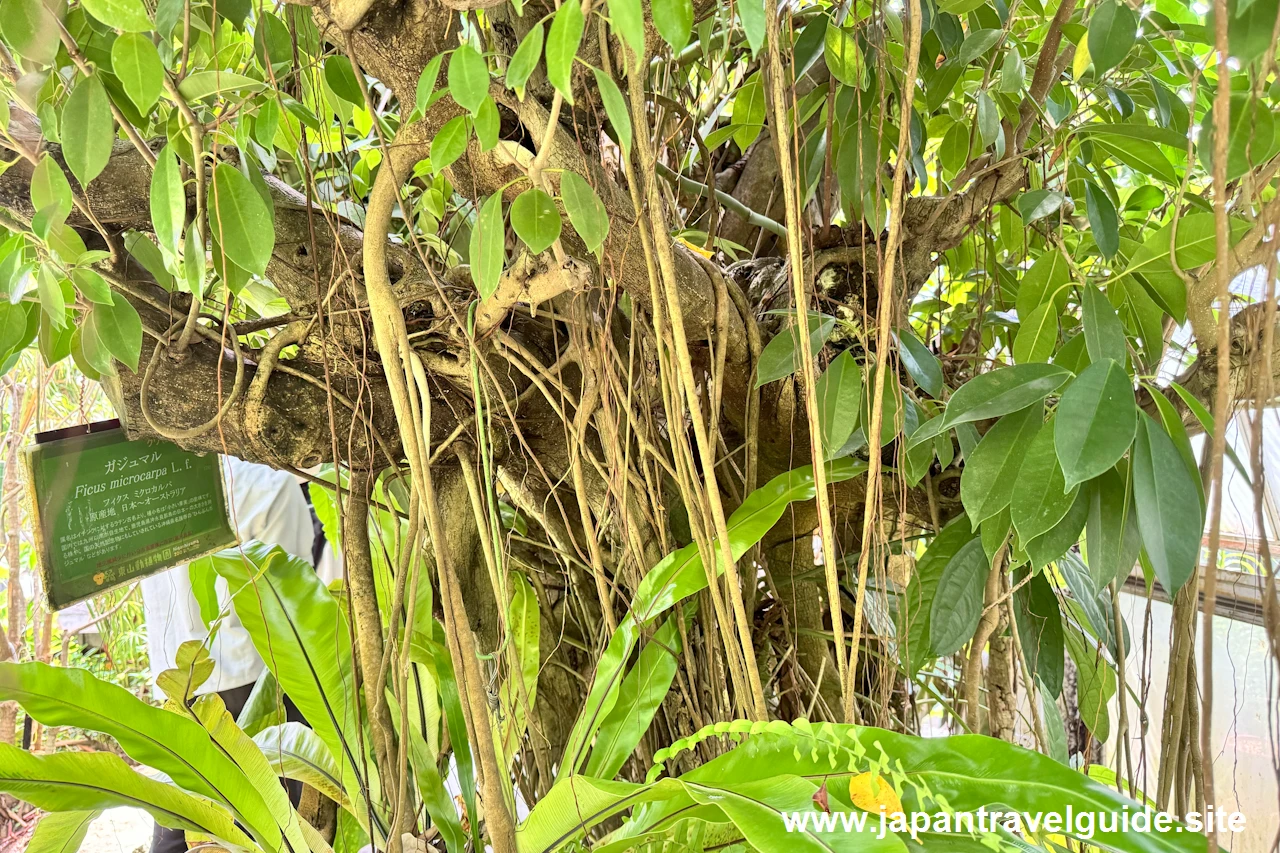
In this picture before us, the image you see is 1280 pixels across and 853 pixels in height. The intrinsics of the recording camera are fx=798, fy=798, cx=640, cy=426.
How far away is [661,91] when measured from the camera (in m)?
0.92

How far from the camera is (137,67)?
51 cm

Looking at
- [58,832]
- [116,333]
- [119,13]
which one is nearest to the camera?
[119,13]

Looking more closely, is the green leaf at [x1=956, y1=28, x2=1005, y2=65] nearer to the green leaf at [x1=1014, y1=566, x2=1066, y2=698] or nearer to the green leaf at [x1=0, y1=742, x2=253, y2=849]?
the green leaf at [x1=1014, y1=566, x2=1066, y2=698]

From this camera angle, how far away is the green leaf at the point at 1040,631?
0.83 m

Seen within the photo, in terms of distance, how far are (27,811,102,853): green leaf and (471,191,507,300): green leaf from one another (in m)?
0.70

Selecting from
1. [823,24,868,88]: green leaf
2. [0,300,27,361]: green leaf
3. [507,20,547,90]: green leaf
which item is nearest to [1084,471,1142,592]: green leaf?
[823,24,868,88]: green leaf

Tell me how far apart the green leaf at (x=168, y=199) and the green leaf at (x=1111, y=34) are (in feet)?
2.17

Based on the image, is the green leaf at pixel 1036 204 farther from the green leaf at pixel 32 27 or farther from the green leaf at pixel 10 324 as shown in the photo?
the green leaf at pixel 10 324

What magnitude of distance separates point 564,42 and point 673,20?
6 centimetres

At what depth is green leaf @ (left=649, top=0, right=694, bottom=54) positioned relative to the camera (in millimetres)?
414

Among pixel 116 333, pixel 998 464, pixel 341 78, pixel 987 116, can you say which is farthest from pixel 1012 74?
pixel 116 333

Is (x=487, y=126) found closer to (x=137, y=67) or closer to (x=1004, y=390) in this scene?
(x=137, y=67)

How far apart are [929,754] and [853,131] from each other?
1.88 feet

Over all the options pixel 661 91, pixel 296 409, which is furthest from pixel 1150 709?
pixel 296 409
